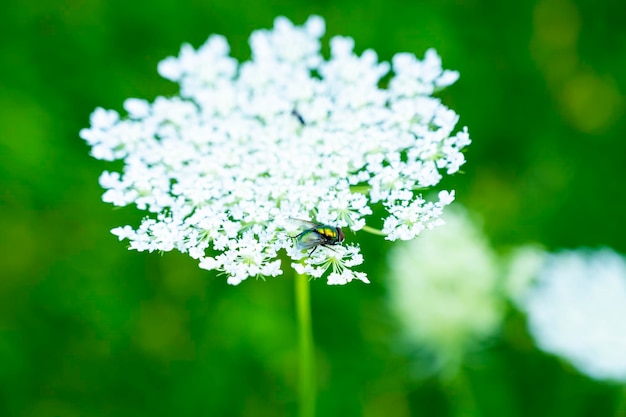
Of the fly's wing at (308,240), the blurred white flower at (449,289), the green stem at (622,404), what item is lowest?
the green stem at (622,404)

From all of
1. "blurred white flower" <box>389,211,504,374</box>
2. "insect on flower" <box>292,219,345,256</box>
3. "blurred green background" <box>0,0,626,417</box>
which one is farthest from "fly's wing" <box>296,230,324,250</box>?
"blurred green background" <box>0,0,626,417</box>

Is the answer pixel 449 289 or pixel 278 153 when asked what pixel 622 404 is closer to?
pixel 449 289

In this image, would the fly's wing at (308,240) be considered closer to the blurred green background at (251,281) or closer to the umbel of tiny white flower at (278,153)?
the umbel of tiny white flower at (278,153)

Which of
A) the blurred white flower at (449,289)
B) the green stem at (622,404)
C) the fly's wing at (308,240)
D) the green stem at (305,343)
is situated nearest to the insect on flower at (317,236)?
the fly's wing at (308,240)

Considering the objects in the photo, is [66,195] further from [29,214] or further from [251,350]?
[251,350]

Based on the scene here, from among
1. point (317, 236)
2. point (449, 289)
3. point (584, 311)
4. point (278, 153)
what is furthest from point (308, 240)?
point (584, 311)

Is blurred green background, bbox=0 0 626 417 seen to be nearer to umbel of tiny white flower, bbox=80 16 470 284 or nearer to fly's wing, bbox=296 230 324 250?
umbel of tiny white flower, bbox=80 16 470 284
